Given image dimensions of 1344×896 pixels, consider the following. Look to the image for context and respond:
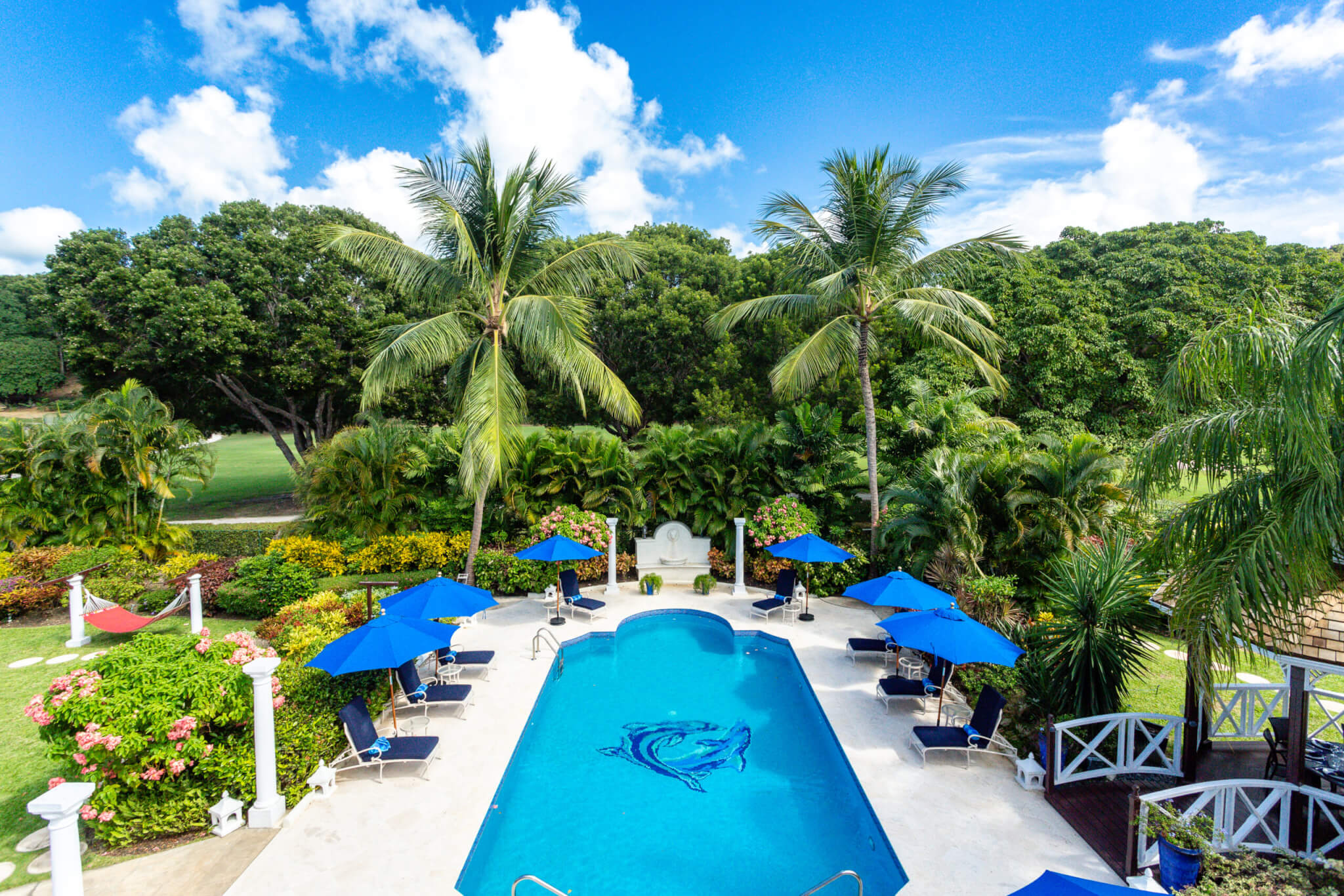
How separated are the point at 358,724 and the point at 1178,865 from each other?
8738mm

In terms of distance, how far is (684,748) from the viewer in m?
8.54

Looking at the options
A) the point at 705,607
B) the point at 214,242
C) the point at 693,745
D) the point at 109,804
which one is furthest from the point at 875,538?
the point at 214,242

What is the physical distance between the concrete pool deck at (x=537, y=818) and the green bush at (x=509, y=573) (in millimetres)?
4729

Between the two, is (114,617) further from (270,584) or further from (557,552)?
(557,552)

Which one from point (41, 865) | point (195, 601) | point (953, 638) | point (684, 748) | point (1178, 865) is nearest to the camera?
point (1178, 865)

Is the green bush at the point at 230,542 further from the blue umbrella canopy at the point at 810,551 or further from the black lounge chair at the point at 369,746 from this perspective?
the blue umbrella canopy at the point at 810,551

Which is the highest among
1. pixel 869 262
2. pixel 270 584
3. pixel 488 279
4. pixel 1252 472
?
pixel 869 262

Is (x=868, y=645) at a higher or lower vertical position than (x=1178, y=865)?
lower

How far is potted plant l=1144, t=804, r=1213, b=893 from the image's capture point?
15.8ft

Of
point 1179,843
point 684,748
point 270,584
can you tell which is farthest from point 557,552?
point 1179,843

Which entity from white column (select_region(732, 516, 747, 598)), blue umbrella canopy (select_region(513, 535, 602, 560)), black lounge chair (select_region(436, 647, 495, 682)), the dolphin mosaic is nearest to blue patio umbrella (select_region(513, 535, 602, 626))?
blue umbrella canopy (select_region(513, 535, 602, 560))

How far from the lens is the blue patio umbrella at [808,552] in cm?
1299

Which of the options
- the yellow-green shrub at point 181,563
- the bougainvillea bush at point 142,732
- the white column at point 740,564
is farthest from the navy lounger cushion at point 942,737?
the yellow-green shrub at point 181,563

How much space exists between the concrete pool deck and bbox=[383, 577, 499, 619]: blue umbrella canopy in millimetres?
1543
